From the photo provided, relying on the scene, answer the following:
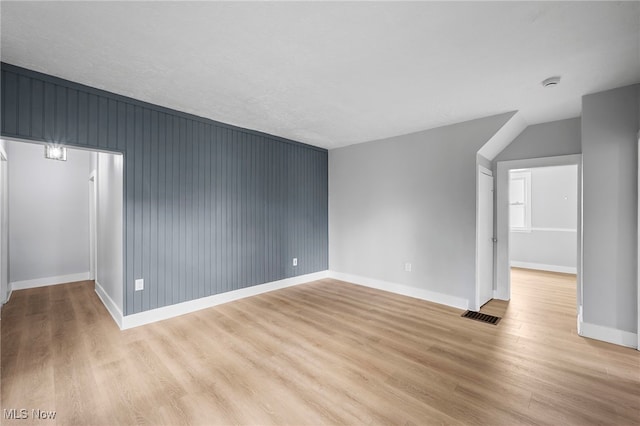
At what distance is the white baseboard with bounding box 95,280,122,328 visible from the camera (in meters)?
3.06

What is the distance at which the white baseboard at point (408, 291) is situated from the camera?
3.67 meters

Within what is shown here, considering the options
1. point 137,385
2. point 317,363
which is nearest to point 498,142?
point 317,363

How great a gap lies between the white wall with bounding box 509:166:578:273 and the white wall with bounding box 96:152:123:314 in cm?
759

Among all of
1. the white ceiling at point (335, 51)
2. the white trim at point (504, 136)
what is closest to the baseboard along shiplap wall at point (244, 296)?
the white trim at point (504, 136)

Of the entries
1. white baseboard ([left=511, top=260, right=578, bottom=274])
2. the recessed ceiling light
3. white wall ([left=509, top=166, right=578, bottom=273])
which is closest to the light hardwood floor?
the recessed ceiling light

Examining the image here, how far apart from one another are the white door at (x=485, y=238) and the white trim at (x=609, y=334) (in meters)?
1.01

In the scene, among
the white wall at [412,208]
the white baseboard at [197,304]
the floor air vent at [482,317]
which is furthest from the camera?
the white wall at [412,208]

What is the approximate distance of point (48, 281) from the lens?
470 centimetres

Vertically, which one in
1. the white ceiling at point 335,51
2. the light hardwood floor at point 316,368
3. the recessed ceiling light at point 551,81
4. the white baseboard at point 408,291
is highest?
the white ceiling at point 335,51

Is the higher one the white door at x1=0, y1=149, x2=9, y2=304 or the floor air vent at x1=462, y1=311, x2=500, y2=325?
the white door at x1=0, y1=149, x2=9, y2=304

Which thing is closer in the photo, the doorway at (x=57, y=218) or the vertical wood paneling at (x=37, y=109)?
the vertical wood paneling at (x=37, y=109)

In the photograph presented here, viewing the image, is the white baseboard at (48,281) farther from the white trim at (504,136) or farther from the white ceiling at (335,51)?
the white trim at (504,136)

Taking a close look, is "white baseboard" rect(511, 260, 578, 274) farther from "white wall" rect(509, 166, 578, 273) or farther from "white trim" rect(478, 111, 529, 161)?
"white trim" rect(478, 111, 529, 161)
